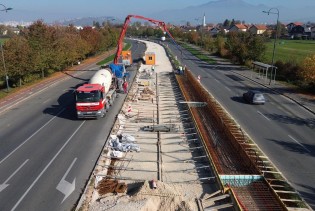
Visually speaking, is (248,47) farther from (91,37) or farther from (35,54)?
(35,54)

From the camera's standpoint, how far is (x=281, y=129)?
25766 mm

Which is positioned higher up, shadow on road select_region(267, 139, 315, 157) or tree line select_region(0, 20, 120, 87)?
tree line select_region(0, 20, 120, 87)

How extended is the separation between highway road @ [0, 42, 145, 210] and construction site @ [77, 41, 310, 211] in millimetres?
1059

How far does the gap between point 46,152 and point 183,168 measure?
894cm

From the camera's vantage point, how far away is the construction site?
15047 millimetres

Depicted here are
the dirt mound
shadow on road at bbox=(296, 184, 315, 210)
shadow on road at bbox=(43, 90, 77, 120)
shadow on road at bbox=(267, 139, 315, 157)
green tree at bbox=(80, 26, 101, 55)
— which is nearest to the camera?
the dirt mound

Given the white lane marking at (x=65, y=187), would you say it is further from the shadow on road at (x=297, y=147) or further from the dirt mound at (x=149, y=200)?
the shadow on road at (x=297, y=147)

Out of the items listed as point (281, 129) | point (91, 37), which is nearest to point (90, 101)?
point (281, 129)

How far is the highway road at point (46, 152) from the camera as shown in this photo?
631 inches

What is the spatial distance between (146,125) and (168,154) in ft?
20.8

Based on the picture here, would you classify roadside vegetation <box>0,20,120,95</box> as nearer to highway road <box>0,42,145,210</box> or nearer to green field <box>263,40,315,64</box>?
highway road <box>0,42,145,210</box>

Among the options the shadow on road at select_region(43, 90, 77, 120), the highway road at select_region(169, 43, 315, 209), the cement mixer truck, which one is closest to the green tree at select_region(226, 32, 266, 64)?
the highway road at select_region(169, 43, 315, 209)

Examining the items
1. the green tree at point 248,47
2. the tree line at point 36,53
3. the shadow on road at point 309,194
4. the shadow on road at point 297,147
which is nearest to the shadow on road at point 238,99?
the shadow on road at point 297,147

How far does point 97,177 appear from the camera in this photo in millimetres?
17547
